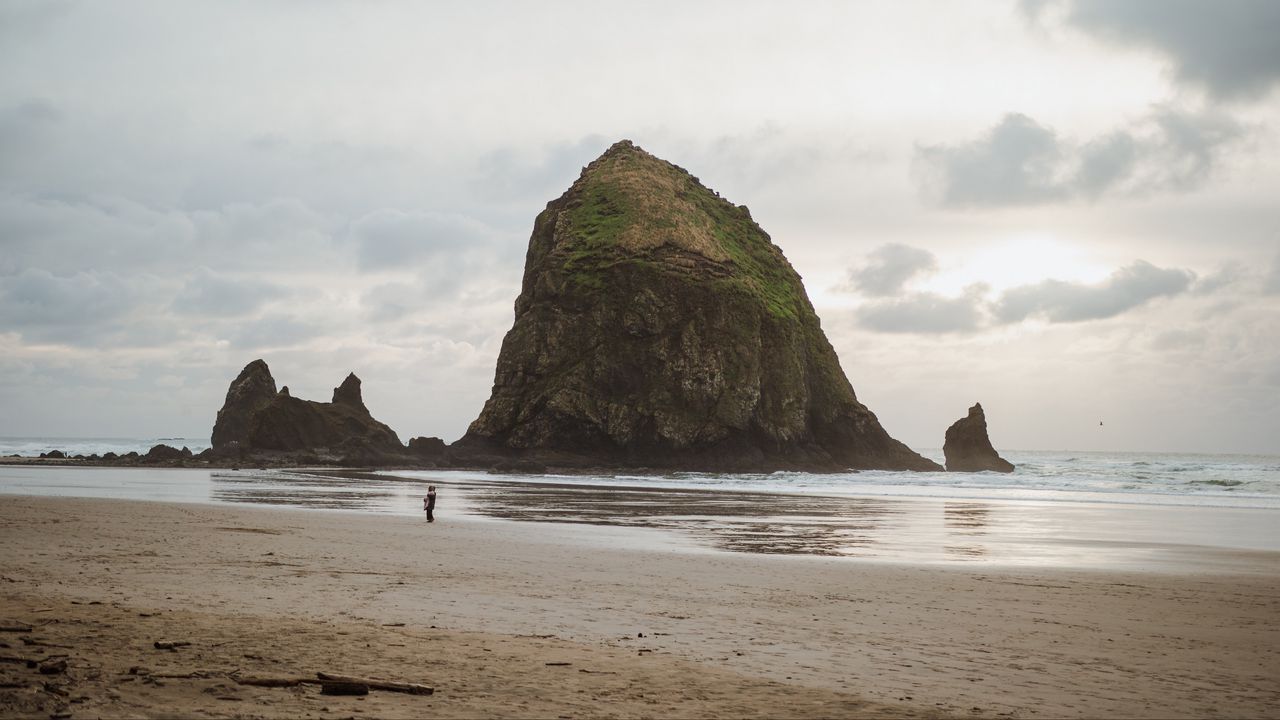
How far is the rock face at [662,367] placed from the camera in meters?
86.4

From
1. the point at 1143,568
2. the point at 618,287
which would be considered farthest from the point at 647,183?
the point at 1143,568

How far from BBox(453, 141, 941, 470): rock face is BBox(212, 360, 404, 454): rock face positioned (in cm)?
1470

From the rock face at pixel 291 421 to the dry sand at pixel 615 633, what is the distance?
265 feet

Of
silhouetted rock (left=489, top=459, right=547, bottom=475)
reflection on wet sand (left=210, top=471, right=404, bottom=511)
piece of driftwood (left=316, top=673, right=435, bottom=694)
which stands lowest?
silhouetted rock (left=489, top=459, right=547, bottom=475)

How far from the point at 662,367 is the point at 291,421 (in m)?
42.1

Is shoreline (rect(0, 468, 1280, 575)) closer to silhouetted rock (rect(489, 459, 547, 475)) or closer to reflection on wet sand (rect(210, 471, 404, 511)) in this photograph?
reflection on wet sand (rect(210, 471, 404, 511))

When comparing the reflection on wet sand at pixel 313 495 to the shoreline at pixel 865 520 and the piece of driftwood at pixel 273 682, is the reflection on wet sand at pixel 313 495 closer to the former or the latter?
the shoreline at pixel 865 520

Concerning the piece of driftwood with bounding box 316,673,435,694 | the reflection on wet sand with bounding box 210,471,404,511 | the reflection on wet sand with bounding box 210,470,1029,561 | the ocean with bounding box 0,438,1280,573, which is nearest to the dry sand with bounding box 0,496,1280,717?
the piece of driftwood with bounding box 316,673,435,694

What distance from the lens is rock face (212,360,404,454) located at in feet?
312

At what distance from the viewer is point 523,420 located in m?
88.9

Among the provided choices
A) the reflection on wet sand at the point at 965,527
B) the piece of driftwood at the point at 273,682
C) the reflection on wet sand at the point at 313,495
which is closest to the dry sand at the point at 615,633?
the piece of driftwood at the point at 273,682

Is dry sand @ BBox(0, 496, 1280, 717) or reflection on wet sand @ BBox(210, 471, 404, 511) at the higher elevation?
dry sand @ BBox(0, 496, 1280, 717)

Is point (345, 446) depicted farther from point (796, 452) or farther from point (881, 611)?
point (881, 611)

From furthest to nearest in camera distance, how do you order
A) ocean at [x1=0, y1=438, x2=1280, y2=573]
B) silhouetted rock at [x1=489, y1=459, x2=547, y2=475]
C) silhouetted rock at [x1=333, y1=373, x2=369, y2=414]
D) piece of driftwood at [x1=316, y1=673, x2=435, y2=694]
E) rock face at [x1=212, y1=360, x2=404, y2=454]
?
silhouetted rock at [x1=333, y1=373, x2=369, y2=414], rock face at [x1=212, y1=360, x2=404, y2=454], silhouetted rock at [x1=489, y1=459, x2=547, y2=475], ocean at [x1=0, y1=438, x2=1280, y2=573], piece of driftwood at [x1=316, y1=673, x2=435, y2=694]
